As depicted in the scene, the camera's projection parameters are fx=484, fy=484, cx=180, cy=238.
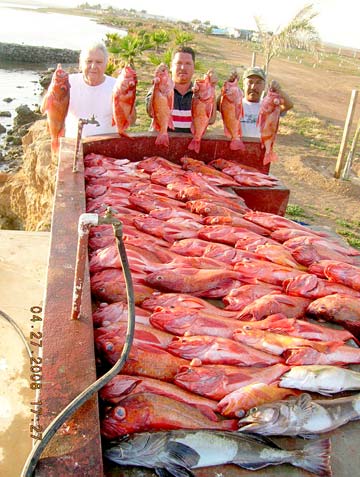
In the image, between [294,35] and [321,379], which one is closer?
[321,379]

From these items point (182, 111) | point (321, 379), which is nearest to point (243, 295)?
point (321, 379)

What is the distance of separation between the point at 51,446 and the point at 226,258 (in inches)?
92.9

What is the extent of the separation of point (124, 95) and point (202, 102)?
3.54ft

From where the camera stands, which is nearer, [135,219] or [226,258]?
[226,258]

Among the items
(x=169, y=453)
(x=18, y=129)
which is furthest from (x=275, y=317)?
(x=18, y=129)

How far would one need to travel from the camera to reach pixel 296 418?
260 cm

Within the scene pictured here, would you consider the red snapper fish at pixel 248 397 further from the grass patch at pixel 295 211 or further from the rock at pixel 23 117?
the rock at pixel 23 117

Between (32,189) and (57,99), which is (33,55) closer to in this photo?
(32,189)

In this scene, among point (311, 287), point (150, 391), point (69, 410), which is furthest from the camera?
point (311, 287)

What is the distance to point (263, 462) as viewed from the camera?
2434mm

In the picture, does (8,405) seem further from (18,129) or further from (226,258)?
(18,129)

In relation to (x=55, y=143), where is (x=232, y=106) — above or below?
above

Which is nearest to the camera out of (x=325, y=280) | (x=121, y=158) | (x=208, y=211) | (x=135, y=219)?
(x=325, y=280)

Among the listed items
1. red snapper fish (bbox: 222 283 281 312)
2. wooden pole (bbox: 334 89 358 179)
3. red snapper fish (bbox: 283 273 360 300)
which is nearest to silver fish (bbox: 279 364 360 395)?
red snapper fish (bbox: 222 283 281 312)
